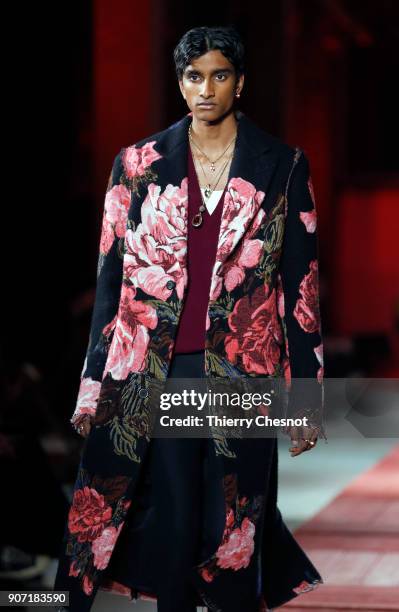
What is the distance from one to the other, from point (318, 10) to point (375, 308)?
3966 millimetres

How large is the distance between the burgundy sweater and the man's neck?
133mm

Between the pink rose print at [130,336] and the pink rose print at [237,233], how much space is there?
15cm

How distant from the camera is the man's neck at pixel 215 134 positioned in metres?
2.92

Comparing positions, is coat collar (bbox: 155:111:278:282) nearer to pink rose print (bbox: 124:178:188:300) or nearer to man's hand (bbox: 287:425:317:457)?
pink rose print (bbox: 124:178:188:300)

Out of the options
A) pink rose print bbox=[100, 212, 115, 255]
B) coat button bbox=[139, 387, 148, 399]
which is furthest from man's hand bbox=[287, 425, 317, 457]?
pink rose print bbox=[100, 212, 115, 255]

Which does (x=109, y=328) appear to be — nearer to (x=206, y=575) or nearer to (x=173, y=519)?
(x=173, y=519)

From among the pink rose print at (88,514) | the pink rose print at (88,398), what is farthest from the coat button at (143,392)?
the pink rose print at (88,514)

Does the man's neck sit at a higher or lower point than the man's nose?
lower

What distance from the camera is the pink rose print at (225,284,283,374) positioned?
2.85m

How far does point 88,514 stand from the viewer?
2.92 metres

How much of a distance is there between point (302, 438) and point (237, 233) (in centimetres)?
45

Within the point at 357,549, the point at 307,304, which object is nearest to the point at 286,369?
the point at 307,304

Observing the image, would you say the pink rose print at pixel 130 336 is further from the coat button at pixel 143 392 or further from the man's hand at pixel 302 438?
the man's hand at pixel 302 438

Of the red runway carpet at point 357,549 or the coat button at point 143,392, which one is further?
the red runway carpet at point 357,549
